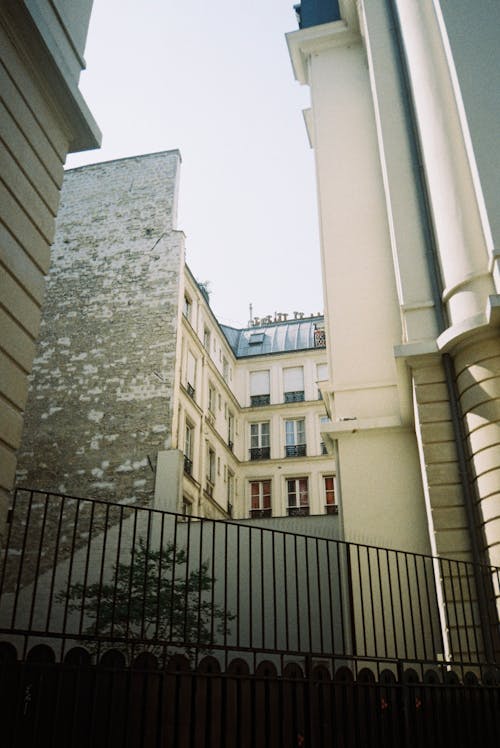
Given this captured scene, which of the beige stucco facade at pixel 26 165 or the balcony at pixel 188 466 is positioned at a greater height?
the balcony at pixel 188 466

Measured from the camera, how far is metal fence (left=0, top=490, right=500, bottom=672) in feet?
21.0

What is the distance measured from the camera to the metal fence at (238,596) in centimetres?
640

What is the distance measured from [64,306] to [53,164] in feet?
62.3

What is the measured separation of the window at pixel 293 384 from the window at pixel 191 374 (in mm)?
8855

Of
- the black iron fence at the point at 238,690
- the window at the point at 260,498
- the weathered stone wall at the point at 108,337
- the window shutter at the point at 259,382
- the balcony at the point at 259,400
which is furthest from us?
the window shutter at the point at 259,382

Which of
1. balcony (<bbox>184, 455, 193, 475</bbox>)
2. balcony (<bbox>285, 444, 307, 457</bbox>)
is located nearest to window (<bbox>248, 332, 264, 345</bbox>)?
balcony (<bbox>285, 444, 307, 457</bbox>)

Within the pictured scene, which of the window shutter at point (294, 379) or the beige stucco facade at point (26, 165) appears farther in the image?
the window shutter at point (294, 379)

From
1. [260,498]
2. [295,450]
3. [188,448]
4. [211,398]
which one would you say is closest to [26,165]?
[188,448]

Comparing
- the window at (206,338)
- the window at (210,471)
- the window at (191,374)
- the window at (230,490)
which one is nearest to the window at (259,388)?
the window at (230,490)

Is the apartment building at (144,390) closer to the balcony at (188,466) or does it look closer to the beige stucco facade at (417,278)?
the balcony at (188,466)

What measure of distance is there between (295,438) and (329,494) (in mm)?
3590

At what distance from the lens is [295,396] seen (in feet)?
111

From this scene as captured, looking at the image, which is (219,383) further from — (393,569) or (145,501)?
(393,569)

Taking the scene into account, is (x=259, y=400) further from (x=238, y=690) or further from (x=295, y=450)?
(x=238, y=690)
